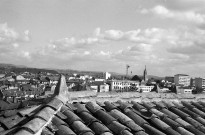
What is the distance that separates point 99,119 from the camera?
4598mm

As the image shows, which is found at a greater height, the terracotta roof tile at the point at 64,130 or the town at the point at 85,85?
the terracotta roof tile at the point at 64,130

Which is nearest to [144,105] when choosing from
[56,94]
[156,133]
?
[156,133]

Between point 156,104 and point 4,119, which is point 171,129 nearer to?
point 156,104

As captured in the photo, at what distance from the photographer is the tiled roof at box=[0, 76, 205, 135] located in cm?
390

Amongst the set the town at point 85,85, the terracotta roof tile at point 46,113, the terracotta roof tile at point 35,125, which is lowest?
the town at point 85,85

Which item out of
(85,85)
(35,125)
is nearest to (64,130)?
(35,125)

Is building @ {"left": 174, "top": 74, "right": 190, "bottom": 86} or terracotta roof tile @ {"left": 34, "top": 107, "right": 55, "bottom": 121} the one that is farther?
building @ {"left": 174, "top": 74, "right": 190, "bottom": 86}

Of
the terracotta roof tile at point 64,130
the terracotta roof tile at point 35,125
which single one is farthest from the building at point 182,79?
the terracotta roof tile at point 35,125

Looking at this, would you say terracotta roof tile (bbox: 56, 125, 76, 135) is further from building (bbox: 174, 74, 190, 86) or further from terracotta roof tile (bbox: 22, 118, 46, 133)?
building (bbox: 174, 74, 190, 86)


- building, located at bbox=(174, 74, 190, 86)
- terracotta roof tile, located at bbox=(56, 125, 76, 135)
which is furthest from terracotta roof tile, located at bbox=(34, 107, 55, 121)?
building, located at bbox=(174, 74, 190, 86)

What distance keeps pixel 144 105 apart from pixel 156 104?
33 centimetres

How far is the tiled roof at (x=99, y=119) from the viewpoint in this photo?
3.90 meters

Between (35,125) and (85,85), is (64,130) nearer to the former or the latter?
(35,125)

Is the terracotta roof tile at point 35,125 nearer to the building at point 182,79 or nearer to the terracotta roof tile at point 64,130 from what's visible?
the terracotta roof tile at point 64,130
